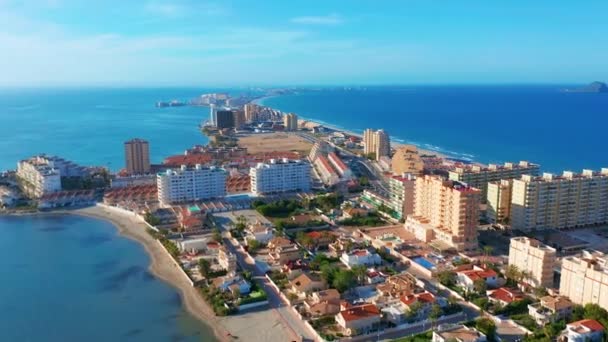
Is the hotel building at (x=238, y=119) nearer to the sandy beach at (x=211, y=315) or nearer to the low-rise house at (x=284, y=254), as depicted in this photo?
the sandy beach at (x=211, y=315)

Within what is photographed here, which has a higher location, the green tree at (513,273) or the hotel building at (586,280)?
the hotel building at (586,280)

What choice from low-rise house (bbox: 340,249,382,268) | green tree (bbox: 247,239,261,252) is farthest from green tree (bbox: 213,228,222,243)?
low-rise house (bbox: 340,249,382,268)

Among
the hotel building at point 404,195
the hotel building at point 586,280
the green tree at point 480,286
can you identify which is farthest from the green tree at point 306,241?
the hotel building at point 586,280

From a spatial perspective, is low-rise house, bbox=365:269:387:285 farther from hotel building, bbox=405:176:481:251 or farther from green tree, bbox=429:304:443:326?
hotel building, bbox=405:176:481:251

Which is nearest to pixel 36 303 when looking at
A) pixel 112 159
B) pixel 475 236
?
pixel 475 236

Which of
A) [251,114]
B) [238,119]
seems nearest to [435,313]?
[238,119]

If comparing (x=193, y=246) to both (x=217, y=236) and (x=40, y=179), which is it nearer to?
(x=217, y=236)

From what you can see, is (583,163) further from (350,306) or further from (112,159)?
(112,159)
